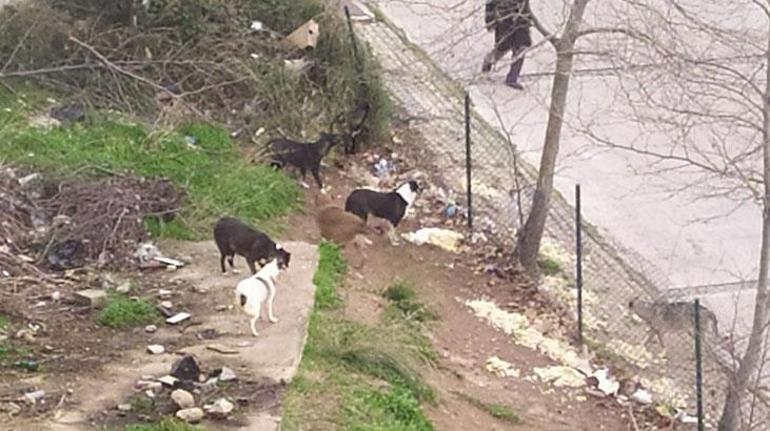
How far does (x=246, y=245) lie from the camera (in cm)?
965

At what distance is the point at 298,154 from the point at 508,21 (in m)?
2.11

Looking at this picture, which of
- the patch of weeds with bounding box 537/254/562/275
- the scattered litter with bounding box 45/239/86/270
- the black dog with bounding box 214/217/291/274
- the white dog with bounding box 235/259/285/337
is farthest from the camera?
the patch of weeds with bounding box 537/254/562/275

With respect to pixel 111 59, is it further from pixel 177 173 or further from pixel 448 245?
pixel 448 245

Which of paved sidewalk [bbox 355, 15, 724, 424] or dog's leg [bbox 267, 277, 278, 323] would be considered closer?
dog's leg [bbox 267, 277, 278, 323]

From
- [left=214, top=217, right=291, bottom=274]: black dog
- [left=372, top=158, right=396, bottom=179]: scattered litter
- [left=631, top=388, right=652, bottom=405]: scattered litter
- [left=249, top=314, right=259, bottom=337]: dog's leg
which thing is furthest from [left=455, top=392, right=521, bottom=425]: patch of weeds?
[left=372, top=158, right=396, bottom=179]: scattered litter

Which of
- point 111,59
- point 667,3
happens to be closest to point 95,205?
point 111,59

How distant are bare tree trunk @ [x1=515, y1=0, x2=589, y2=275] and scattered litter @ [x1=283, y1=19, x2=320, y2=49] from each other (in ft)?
9.56

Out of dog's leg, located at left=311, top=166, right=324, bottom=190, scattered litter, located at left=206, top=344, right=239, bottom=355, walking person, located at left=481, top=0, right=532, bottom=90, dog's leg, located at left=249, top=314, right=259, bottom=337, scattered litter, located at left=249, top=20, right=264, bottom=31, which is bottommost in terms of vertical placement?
scattered litter, located at left=206, top=344, right=239, bottom=355

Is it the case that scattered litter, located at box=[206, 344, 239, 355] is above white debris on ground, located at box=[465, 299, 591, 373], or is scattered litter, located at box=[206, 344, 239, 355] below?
below

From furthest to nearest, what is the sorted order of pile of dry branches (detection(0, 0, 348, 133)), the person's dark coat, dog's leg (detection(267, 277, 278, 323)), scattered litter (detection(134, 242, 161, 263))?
pile of dry branches (detection(0, 0, 348, 133))
the person's dark coat
scattered litter (detection(134, 242, 161, 263))
dog's leg (detection(267, 277, 278, 323))

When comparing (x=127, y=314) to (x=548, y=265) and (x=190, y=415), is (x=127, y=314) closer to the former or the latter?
(x=190, y=415)

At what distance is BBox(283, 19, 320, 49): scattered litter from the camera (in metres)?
14.1

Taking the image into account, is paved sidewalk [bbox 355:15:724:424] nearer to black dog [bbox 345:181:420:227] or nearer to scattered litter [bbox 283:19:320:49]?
black dog [bbox 345:181:420:227]

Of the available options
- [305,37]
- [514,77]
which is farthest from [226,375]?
[514,77]
